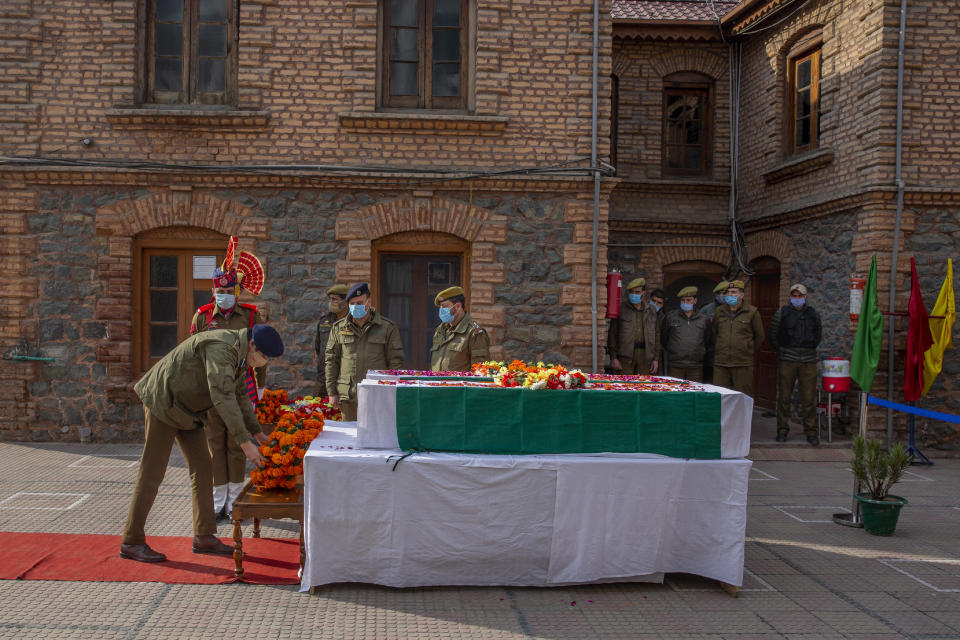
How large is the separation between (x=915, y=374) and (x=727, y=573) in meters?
6.00

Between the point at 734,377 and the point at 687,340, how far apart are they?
32.1 inches

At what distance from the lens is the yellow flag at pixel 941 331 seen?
9.97m

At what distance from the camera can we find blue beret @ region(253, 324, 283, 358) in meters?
5.50

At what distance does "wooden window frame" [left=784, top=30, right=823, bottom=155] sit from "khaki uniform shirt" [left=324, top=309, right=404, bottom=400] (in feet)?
26.3

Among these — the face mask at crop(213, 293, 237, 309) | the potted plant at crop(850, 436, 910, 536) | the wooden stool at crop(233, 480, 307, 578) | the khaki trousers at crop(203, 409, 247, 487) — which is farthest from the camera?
the face mask at crop(213, 293, 237, 309)

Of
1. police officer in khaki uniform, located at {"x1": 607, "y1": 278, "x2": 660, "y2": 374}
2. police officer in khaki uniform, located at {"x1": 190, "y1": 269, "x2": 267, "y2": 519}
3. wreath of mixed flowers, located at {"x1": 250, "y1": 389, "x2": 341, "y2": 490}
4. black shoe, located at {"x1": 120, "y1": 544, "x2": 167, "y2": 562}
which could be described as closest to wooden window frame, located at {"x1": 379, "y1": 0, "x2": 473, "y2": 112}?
police officer in khaki uniform, located at {"x1": 607, "y1": 278, "x2": 660, "y2": 374}

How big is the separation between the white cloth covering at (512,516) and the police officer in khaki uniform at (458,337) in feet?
8.14

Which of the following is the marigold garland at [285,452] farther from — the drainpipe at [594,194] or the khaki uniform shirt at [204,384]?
the drainpipe at [594,194]

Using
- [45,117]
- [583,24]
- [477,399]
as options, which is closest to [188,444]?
[477,399]

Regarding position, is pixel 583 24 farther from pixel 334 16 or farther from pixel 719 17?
pixel 719 17

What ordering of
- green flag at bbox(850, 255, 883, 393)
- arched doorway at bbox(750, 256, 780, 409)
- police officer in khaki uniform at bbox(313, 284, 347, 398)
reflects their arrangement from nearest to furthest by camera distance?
police officer in khaki uniform at bbox(313, 284, 347, 398) → green flag at bbox(850, 255, 883, 393) → arched doorway at bbox(750, 256, 780, 409)

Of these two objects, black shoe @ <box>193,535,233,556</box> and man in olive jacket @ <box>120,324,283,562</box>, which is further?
black shoe @ <box>193,535,233,556</box>

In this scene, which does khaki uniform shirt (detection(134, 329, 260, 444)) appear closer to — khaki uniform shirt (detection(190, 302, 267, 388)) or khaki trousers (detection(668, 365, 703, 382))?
khaki uniform shirt (detection(190, 302, 267, 388))

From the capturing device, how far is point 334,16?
32.7 feet
